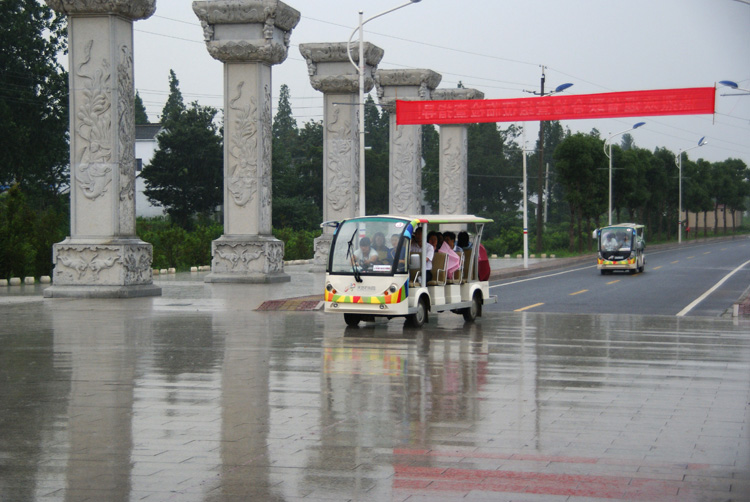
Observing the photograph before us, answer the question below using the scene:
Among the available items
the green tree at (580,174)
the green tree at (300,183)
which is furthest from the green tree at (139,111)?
the green tree at (580,174)

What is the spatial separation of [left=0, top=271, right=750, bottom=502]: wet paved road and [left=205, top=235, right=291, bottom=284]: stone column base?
15.3 meters

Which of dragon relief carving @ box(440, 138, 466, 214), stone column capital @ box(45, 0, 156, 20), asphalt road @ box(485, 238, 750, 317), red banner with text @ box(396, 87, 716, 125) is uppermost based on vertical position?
stone column capital @ box(45, 0, 156, 20)

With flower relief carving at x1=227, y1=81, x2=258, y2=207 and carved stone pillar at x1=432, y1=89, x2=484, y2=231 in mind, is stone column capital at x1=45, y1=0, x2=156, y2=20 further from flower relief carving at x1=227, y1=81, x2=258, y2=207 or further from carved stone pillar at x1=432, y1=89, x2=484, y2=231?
carved stone pillar at x1=432, y1=89, x2=484, y2=231

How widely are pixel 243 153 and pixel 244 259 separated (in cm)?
361

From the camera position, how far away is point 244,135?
33906mm

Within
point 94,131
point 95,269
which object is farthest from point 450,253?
point 94,131

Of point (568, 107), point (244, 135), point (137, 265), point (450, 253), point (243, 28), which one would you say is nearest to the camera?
point (450, 253)

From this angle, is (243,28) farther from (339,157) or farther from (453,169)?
(453,169)

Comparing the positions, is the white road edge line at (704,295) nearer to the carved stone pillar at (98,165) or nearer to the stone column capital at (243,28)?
the carved stone pillar at (98,165)

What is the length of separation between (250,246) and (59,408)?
78.0 ft

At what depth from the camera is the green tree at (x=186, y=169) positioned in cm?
7000

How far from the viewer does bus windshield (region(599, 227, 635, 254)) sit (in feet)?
147

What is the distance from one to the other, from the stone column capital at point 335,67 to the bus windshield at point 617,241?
517 inches

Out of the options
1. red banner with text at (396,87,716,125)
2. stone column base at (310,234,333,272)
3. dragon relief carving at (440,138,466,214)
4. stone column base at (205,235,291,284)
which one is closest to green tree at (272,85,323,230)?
dragon relief carving at (440,138,466,214)
